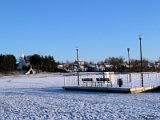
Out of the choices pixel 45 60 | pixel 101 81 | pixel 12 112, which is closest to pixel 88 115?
pixel 12 112

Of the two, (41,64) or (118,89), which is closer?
(118,89)

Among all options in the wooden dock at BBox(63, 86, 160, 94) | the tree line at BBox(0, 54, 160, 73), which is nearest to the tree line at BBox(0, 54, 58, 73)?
the tree line at BBox(0, 54, 160, 73)

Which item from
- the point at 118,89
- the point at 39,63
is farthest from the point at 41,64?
the point at 118,89

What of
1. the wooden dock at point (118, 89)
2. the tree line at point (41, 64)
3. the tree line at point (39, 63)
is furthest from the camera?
the tree line at point (39, 63)

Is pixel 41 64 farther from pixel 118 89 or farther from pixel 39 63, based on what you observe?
pixel 118 89

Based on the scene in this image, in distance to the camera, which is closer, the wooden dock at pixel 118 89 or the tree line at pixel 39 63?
the wooden dock at pixel 118 89

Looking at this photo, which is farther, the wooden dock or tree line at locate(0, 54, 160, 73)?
tree line at locate(0, 54, 160, 73)

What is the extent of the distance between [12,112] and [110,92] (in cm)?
1305

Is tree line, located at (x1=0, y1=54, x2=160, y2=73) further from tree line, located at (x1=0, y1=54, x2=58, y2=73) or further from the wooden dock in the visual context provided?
the wooden dock

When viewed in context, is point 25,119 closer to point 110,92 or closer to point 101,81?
point 110,92

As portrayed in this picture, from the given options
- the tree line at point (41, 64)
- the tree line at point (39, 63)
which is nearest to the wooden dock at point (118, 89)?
the tree line at point (41, 64)

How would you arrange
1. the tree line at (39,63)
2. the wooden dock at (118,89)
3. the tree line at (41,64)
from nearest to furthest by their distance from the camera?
1. the wooden dock at (118,89)
2. the tree line at (41,64)
3. the tree line at (39,63)

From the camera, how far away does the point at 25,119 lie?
16297 mm

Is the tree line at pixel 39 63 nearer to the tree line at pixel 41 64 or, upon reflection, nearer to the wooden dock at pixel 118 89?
the tree line at pixel 41 64
